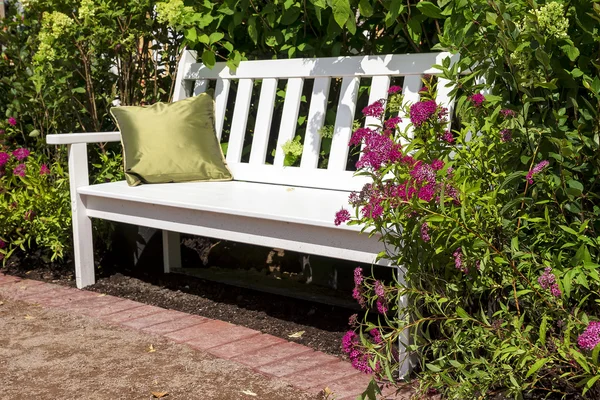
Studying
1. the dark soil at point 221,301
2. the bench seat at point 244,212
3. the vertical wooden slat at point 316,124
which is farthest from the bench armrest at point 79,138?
the vertical wooden slat at point 316,124

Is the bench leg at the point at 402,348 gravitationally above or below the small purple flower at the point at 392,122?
below

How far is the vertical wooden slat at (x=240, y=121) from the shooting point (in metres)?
4.30

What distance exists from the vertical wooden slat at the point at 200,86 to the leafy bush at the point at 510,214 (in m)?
1.99

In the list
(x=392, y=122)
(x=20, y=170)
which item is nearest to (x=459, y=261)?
(x=392, y=122)

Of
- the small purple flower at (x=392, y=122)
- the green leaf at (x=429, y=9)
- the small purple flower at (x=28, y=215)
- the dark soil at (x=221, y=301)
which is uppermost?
the green leaf at (x=429, y=9)

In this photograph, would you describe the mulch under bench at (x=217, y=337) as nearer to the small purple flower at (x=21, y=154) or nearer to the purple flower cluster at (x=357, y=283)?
the purple flower cluster at (x=357, y=283)

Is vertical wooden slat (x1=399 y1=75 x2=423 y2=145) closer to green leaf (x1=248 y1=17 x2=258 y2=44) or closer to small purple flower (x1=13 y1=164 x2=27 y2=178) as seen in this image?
green leaf (x1=248 y1=17 x2=258 y2=44)

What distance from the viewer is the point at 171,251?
461 centimetres

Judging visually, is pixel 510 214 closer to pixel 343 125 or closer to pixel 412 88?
pixel 412 88

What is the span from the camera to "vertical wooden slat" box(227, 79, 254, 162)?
4305mm

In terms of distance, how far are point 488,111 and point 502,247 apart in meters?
0.52

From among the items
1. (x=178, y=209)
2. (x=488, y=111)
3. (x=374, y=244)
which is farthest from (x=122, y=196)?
(x=488, y=111)

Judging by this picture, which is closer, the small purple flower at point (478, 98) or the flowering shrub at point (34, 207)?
the small purple flower at point (478, 98)

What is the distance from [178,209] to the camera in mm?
3703
